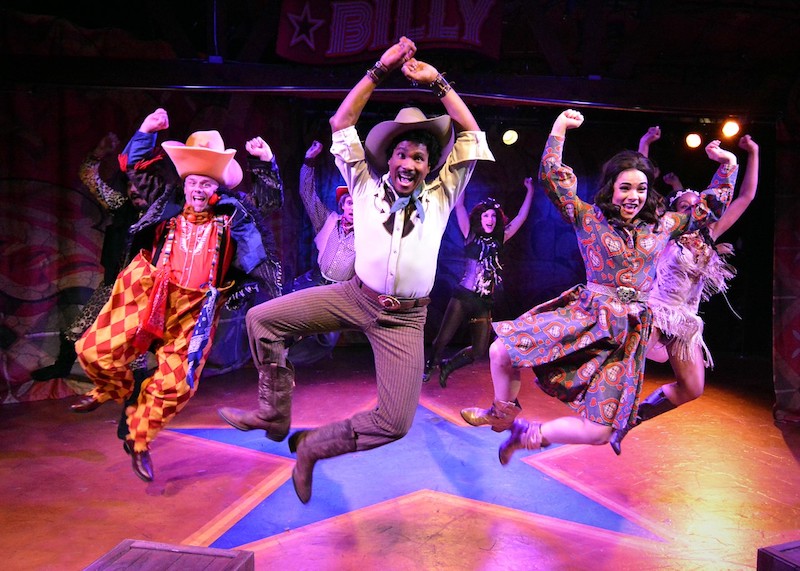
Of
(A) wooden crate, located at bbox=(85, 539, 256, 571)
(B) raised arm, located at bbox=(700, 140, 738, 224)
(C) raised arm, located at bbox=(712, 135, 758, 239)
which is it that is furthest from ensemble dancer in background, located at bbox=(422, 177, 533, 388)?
(A) wooden crate, located at bbox=(85, 539, 256, 571)

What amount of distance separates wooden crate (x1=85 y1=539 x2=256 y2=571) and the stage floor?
22.9 inches

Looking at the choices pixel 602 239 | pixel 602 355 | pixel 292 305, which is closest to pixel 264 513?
pixel 292 305

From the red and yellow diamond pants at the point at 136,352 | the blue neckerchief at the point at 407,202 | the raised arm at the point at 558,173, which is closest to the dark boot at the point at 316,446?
the red and yellow diamond pants at the point at 136,352

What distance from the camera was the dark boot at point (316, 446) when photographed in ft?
9.98

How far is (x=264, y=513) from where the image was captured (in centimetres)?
344

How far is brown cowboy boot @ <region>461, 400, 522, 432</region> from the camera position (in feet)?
10.6

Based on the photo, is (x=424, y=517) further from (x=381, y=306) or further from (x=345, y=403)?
(x=345, y=403)

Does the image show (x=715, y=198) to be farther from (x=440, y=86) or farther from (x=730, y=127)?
(x=730, y=127)

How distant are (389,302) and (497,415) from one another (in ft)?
2.75

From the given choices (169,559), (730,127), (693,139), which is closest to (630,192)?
(169,559)

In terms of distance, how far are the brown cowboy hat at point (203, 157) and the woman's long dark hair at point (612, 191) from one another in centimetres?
207

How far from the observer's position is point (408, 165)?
2.97 metres

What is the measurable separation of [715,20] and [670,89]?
235 centimetres

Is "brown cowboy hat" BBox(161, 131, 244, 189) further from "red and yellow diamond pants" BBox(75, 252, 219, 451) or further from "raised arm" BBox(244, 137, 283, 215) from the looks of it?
"red and yellow diamond pants" BBox(75, 252, 219, 451)
